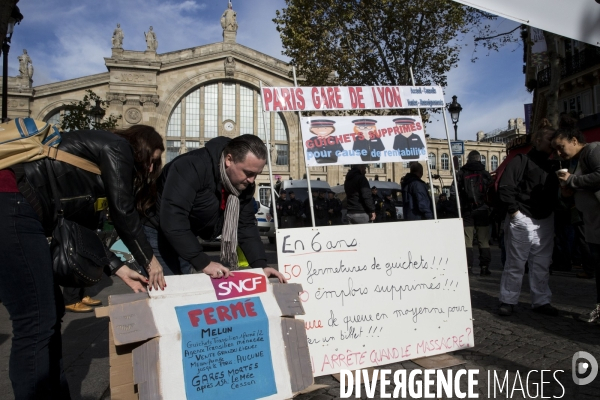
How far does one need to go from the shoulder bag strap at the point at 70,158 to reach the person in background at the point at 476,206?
695 cm

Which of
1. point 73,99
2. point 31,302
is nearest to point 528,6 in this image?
point 31,302

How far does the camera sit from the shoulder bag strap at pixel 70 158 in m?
2.39

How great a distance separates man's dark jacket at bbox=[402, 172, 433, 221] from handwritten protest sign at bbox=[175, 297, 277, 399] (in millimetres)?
5466

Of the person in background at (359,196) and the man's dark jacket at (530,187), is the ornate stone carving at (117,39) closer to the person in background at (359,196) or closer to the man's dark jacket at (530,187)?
the person in background at (359,196)

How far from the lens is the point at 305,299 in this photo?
348 centimetres

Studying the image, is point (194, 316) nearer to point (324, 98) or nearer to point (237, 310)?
point (237, 310)

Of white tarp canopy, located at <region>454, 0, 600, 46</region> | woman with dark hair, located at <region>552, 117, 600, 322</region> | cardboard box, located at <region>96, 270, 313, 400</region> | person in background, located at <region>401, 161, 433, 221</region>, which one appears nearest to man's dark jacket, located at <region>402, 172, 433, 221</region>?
person in background, located at <region>401, 161, 433, 221</region>

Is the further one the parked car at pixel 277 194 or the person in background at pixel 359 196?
the parked car at pixel 277 194

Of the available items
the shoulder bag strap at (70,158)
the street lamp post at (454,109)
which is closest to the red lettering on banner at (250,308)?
the shoulder bag strap at (70,158)

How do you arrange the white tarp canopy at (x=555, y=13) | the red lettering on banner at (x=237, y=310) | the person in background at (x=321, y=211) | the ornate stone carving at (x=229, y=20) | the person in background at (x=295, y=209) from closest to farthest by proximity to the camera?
the white tarp canopy at (x=555, y=13), the red lettering on banner at (x=237, y=310), the person in background at (x=321, y=211), the person in background at (x=295, y=209), the ornate stone carving at (x=229, y=20)

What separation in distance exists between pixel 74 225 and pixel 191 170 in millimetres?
729

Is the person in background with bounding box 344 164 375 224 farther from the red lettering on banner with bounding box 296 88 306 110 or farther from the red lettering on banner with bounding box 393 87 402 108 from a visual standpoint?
the red lettering on banner with bounding box 296 88 306 110

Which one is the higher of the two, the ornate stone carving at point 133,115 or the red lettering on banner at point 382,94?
the ornate stone carving at point 133,115

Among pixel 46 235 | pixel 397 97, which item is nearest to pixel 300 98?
pixel 397 97
